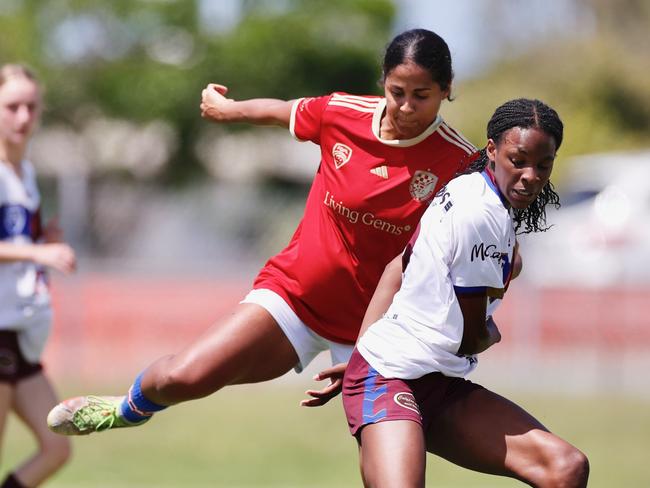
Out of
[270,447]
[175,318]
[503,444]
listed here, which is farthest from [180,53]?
[503,444]

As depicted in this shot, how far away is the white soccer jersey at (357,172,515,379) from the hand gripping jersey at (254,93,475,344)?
1.02ft

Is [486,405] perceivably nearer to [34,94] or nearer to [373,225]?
[373,225]

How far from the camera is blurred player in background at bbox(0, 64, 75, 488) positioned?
21.9 feet

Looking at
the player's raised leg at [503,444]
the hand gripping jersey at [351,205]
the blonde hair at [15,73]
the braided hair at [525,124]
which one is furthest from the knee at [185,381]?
the blonde hair at [15,73]

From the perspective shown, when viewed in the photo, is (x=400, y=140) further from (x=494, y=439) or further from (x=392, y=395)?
(x=494, y=439)

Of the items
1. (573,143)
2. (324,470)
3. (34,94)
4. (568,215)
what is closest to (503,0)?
(573,143)

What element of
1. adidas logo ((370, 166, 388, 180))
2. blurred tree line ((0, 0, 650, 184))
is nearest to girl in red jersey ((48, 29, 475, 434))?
adidas logo ((370, 166, 388, 180))

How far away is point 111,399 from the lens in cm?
556

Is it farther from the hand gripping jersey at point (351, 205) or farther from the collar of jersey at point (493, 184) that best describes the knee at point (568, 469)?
the hand gripping jersey at point (351, 205)

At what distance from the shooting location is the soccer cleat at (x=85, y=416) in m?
5.48

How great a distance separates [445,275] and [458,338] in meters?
0.25

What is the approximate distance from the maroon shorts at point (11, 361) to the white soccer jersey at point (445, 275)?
8.56 ft

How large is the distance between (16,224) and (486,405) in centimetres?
303

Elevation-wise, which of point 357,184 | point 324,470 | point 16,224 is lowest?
point 324,470
